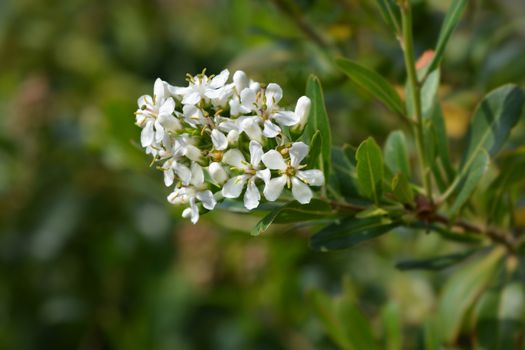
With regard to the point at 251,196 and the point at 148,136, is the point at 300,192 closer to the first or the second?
the point at 251,196

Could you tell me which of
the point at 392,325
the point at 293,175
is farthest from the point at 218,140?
the point at 392,325

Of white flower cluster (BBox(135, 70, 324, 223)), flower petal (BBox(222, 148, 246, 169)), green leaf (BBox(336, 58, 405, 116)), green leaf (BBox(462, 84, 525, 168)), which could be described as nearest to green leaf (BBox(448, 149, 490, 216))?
green leaf (BBox(462, 84, 525, 168))

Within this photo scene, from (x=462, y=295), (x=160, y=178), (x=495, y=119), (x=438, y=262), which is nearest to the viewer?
(x=495, y=119)

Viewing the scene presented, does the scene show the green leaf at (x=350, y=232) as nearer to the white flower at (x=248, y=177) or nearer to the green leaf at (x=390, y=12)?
the white flower at (x=248, y=177)

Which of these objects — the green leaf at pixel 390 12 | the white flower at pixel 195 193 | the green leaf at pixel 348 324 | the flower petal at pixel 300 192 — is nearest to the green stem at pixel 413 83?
the green leaf at pixel 390 12

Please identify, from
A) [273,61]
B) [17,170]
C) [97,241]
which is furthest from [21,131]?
[273,61]
